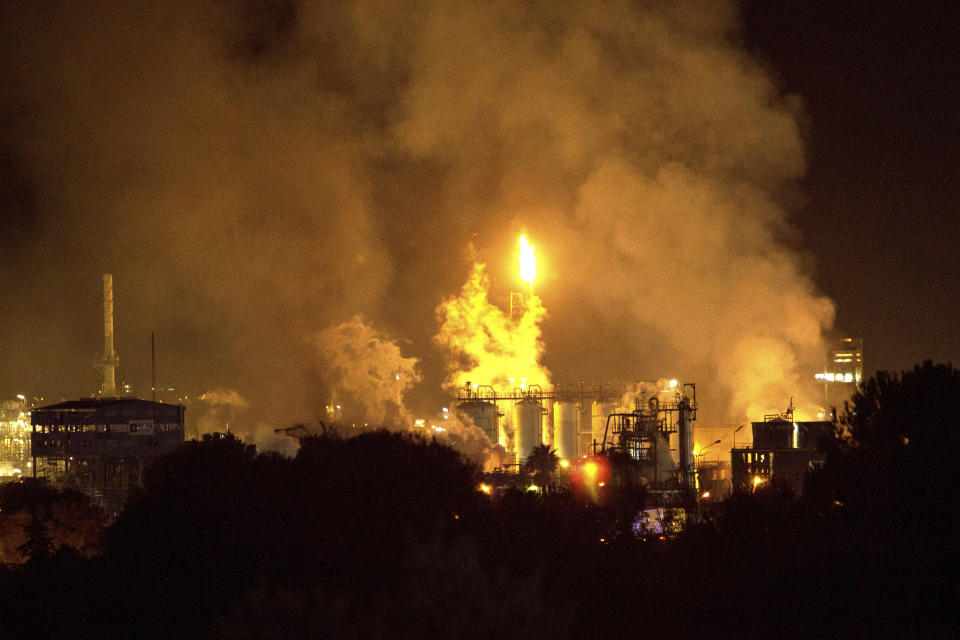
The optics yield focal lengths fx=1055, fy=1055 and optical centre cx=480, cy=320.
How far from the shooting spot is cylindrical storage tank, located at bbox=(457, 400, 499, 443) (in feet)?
218

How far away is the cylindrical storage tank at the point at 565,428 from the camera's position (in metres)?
70.1

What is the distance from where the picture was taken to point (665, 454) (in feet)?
188

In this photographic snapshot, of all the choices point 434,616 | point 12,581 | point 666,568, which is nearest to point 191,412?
point 12,581

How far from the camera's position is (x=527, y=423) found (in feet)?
221

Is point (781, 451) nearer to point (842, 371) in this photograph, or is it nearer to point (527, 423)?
point (527, 423)

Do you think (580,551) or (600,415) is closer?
(580,551)

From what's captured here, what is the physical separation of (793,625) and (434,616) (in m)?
9.11

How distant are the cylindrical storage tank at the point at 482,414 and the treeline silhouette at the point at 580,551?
1519 inches

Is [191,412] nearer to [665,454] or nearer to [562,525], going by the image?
[665,454]

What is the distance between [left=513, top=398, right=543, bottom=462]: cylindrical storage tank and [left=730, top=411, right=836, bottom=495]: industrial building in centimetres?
1358

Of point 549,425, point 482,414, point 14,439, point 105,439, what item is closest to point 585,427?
point 549,425

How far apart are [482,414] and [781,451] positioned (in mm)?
19059

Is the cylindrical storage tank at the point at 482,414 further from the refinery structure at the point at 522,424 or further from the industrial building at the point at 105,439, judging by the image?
the industrial building at the point at 105,439

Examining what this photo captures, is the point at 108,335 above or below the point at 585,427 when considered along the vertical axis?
above
